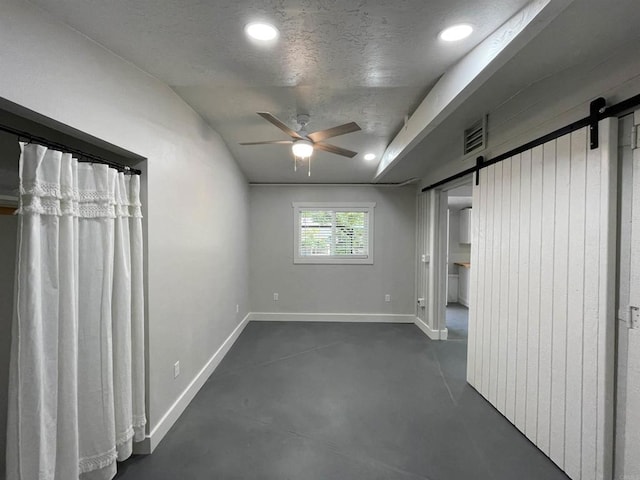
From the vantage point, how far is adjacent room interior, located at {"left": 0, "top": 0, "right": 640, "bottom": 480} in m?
1.18

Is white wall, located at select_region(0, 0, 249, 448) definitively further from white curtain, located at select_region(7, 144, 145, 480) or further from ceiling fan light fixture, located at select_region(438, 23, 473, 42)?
ceiling fan light fixture, located at select_region(438, 23, 473, 42)

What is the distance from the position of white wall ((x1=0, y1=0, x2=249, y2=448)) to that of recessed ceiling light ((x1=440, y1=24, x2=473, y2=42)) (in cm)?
180

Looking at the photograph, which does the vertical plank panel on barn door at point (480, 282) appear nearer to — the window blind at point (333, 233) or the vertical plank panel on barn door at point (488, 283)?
the vertical plank panel on barn door at point (488, 283)

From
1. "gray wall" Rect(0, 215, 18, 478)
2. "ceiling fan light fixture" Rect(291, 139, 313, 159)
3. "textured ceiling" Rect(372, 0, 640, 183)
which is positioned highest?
"textured ceiling" Rect(372, 0, 640, 183)

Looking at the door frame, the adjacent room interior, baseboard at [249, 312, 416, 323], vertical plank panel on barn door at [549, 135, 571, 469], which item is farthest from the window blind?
vertical plank panel on barn door at [549, 135, 571, 469]

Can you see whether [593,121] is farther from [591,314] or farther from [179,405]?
[179,405]

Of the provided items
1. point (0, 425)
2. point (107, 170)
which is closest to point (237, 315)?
point (0, 425)

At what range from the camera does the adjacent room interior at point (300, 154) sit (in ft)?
3.87

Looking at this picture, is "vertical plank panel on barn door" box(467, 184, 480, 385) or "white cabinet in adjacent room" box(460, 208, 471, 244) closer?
"vertical plank panel on barn door" box(467, 184, 480, 385)

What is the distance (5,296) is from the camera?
4.83 feet

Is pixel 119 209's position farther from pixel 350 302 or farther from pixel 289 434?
pixel 350 302

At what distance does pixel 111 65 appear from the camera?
4.87ft

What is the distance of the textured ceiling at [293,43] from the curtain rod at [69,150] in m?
0.55

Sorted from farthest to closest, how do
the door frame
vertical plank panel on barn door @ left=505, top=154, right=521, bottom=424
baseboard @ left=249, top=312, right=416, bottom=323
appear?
1. baseboard @ left=249, top=312, right=416, bottom=323
2. the door frame
3. vertical plank panel on barn door @ left=505, top=154, right=521, bottom=424
